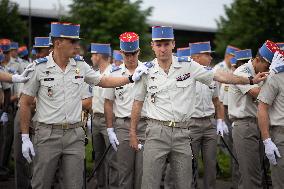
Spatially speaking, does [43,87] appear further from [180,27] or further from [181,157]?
[180,27]

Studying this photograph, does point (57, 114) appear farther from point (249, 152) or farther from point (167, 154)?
point (249, 152)

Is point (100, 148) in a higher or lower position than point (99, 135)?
lower

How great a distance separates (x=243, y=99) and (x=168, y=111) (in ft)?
7.18

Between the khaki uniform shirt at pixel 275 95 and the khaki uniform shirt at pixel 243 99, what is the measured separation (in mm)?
1253

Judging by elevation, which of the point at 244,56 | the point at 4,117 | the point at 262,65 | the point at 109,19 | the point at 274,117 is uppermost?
the point at 109,19

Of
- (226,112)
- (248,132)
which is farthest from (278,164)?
(226,112)

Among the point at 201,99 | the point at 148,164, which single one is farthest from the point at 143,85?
the point at 201,99

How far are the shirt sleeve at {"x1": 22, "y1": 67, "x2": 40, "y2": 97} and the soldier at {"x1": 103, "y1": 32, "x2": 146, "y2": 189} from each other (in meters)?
1.98

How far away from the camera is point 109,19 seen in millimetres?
35281

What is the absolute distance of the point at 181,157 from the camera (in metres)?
6.30

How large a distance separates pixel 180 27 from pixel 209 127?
4386cm

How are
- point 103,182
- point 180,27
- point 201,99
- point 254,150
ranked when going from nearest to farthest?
1. point 254,150
2. point 201,99
3. point 103,182
4. point 180,27

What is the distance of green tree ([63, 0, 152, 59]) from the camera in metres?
35.2

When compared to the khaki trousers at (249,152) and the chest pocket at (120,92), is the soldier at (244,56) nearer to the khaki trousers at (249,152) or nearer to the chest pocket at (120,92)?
the khaki trousers at (249,152)
